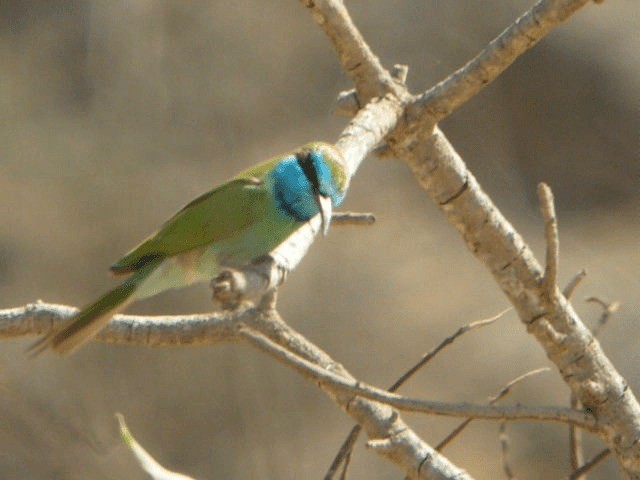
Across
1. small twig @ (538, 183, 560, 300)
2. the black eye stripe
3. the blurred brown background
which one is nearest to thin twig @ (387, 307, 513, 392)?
small twig @ (538, 183, 560, 300)

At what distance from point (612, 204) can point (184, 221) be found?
7.73 feet

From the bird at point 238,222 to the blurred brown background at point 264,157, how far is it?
1774 millimetres

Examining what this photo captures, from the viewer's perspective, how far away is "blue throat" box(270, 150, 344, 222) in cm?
148

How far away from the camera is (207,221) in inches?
60.9

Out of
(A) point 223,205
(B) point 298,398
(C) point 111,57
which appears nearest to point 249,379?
(B) point 298,398

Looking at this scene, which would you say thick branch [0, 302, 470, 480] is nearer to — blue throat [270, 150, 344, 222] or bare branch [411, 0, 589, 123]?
blue throat [270, 150, 344, 222]

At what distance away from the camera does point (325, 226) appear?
1454 millimetres

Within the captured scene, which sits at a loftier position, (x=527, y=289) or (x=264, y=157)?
(x=264, y=157)

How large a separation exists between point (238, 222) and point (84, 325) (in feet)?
1.03

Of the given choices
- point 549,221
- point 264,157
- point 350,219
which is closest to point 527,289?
point 549,221

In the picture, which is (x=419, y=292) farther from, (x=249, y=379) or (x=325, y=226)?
(x=325, y=226)

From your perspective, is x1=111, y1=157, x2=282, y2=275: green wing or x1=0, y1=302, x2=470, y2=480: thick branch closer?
x1=0, y1=302, x2=470, y2=480: thick branch

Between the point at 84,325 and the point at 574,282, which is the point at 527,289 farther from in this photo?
the point at 84,325

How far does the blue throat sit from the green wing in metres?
0.03
